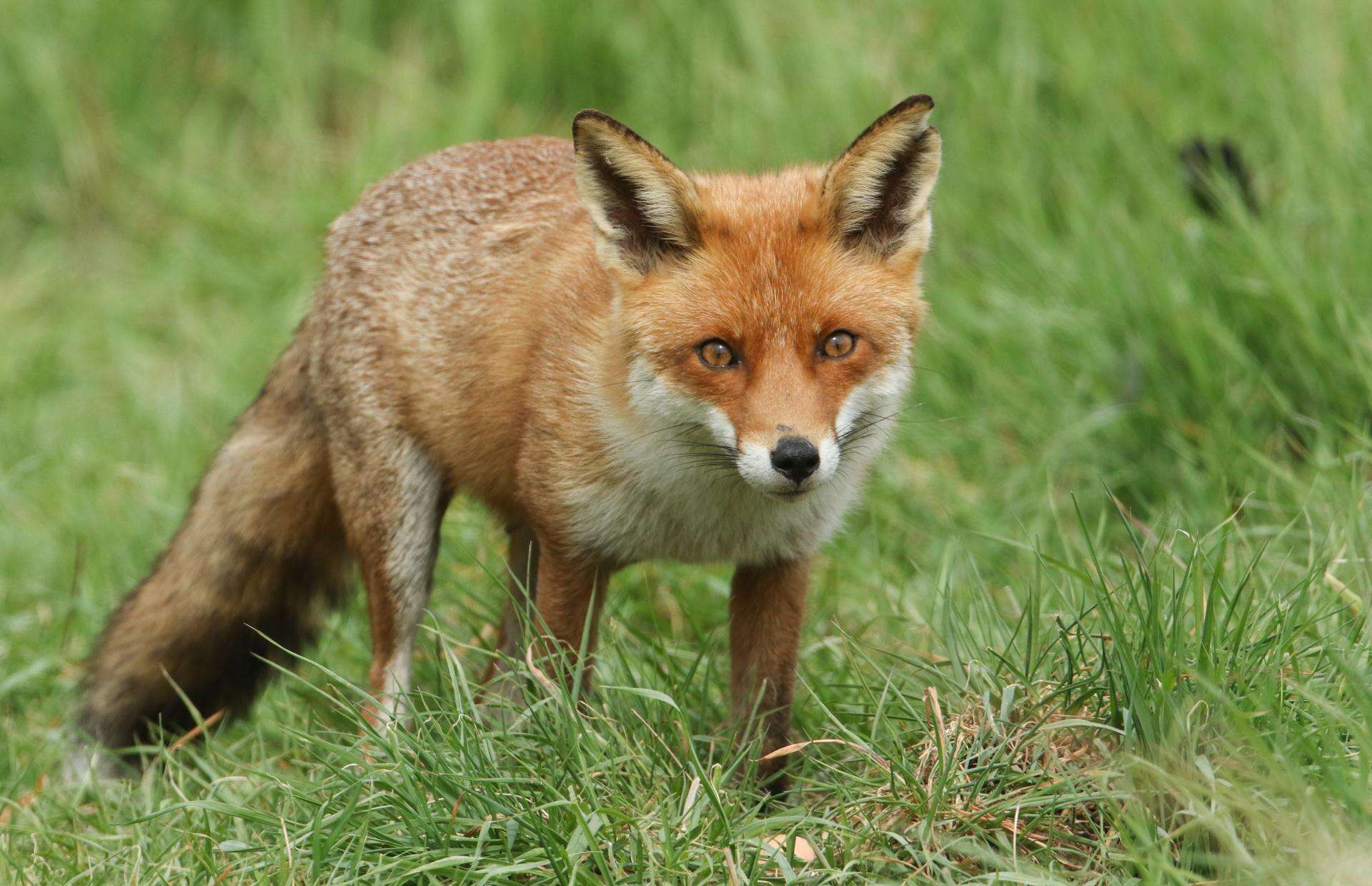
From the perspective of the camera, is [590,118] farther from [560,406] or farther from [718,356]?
[560,406]

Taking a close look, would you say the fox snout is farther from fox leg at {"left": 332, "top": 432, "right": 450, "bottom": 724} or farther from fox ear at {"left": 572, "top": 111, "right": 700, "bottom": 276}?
fox leg at {"left": 332, "top": 432, "right": 450, "bottom": 724}

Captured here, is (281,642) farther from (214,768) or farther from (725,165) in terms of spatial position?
(725,165)

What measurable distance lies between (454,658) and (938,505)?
7.18 ft

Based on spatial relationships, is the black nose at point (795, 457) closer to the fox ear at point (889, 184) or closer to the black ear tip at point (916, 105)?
the fox ear at point (889, 184)

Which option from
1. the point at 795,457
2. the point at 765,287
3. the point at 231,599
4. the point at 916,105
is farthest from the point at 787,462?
the point at 231,599

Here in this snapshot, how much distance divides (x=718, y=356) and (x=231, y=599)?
197cm

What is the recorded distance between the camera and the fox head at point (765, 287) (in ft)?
10.2

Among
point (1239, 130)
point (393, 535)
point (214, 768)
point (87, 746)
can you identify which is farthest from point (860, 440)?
point (1239, 130)

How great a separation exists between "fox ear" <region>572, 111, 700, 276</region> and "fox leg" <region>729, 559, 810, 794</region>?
2.82 feet

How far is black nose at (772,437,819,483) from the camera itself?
9.43 ft

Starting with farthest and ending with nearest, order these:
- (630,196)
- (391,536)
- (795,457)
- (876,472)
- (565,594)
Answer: (876,472), (391,536), (565,594), (630,196), (795,457)

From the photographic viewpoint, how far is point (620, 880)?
2.74 meters

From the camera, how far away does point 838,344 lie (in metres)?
3.19

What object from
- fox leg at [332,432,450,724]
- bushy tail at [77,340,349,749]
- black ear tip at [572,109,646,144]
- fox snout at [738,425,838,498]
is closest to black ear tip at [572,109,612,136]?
black ear tip at [572,109,646,144]
